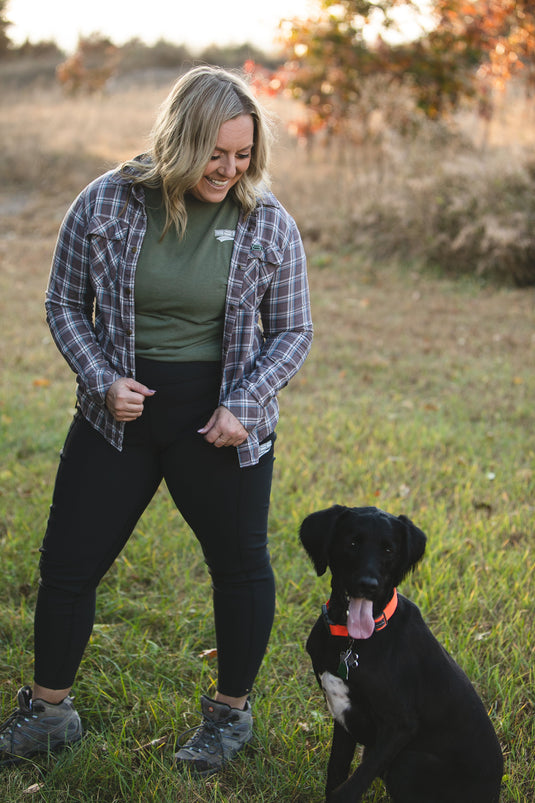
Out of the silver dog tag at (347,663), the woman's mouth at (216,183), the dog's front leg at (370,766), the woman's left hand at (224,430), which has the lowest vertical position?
the dog's front leg at (370,766)

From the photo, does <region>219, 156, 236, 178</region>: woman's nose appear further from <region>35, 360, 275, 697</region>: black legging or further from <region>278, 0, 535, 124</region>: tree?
<region>278, 0, 535, 124</region>: tree

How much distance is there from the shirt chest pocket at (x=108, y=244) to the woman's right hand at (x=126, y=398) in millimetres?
282

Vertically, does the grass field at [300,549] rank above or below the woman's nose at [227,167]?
below

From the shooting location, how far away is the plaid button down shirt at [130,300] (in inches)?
83.0

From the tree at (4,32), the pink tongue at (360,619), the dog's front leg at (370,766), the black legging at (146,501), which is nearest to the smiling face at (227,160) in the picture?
the black legging at (146,501)

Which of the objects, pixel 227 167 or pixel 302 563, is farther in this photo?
pixel 302 563

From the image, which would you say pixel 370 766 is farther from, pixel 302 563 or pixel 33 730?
pixel 302 563

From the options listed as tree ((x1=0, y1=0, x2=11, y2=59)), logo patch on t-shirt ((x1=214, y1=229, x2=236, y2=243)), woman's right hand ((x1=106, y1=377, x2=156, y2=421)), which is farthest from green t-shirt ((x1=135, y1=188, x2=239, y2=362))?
tree ((x1=0, y1=0, x2=11, y2=59))

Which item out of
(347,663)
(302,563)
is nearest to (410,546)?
(347,663)

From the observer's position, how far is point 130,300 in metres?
2.09

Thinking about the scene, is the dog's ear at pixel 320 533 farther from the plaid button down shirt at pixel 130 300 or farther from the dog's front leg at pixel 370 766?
the dog's front leg at pixel 370 766

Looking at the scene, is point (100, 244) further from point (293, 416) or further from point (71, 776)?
point (293, 416)

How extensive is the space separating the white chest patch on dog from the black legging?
0.32 metres

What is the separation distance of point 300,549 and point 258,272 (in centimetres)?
180
